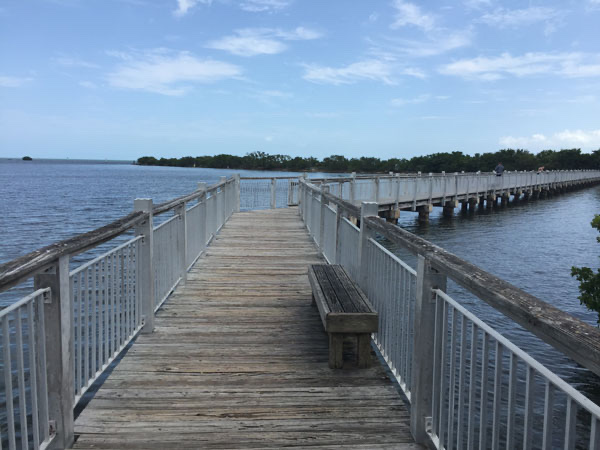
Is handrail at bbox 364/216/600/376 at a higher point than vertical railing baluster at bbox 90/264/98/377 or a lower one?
higher

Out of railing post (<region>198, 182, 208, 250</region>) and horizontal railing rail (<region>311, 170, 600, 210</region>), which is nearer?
railing post (<region>198, 182, 208, 250</region>)

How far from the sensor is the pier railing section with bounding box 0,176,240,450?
8.71ft

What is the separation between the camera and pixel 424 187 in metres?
28.5

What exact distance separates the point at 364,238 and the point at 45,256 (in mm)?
3163

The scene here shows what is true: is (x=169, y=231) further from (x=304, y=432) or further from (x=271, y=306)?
(x=304, y=432)

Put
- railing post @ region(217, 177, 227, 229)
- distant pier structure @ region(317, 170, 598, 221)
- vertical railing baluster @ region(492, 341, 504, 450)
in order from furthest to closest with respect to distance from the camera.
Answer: distant pier structure @ region(317, 170, 598, 221) → railing post @ region(217, 177, 227, 229) → vertical railing baluster @ region(492, 341, 504, 450)

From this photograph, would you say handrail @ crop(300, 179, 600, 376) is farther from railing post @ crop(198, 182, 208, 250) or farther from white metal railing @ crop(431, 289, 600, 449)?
railing post @ crop(198, 182, 208, 250)

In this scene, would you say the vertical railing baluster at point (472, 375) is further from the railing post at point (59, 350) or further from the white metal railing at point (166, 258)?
Answer: the white metal railing at point (166, 258)

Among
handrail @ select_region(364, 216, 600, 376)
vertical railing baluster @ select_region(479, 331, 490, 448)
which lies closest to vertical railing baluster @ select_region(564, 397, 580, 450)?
handrail @ select_region(364, 216, 600, 376)

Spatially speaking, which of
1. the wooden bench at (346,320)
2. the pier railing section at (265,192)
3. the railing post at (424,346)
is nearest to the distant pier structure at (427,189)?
the pier railing section at (265,192)

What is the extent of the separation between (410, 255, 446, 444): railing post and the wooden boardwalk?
0.18 meters

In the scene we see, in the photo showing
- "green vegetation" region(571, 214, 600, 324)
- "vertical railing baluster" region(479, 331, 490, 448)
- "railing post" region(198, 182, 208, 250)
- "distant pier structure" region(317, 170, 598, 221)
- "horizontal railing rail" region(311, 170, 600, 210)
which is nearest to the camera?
"vertical railing baluster" region(479, 331, 490, 448)

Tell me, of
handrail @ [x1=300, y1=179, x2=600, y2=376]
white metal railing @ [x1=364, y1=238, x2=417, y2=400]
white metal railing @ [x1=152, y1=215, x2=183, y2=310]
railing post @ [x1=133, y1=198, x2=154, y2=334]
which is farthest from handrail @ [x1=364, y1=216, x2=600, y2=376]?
white metal railing @ [x1=152, y1=215, x2=183, y2=310]

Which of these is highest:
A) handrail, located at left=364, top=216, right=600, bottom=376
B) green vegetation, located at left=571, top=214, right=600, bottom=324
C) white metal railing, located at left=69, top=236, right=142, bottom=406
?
handrail, located at left=364, top=216, right=600, bottom=376
